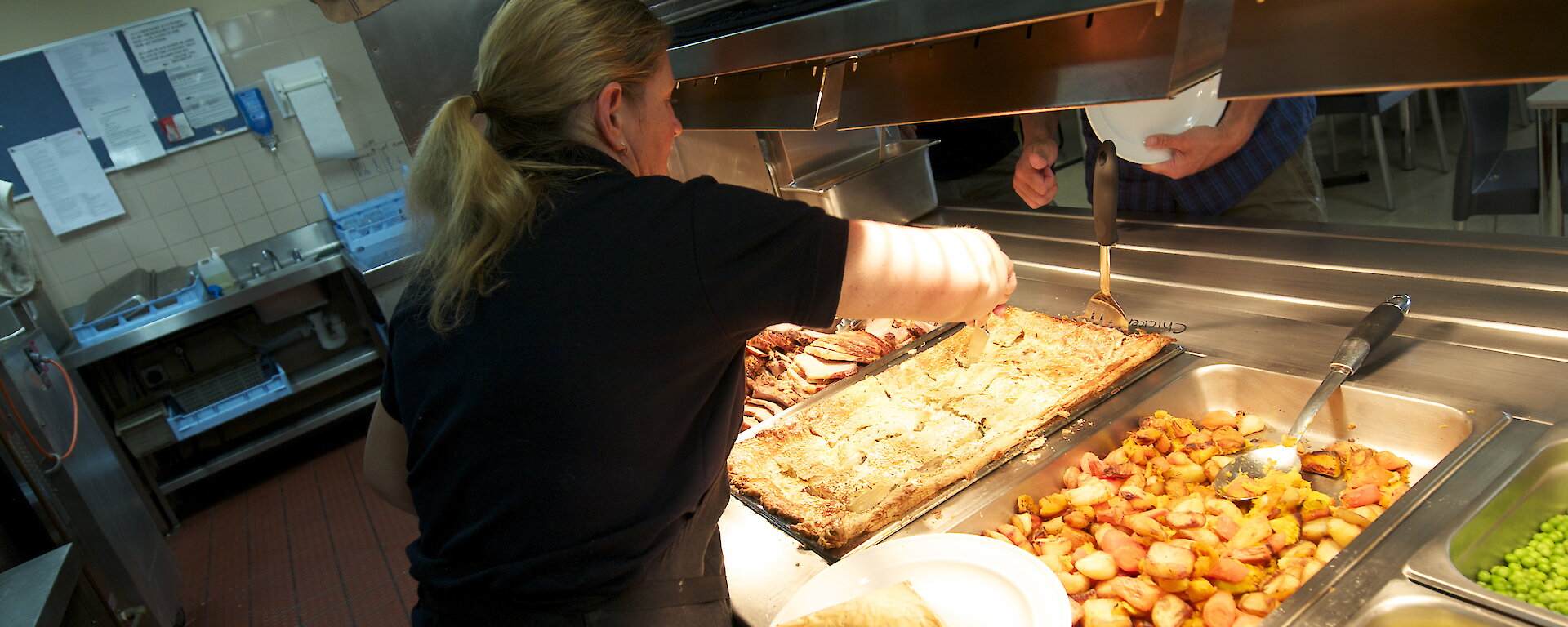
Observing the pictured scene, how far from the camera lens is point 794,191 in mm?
2729

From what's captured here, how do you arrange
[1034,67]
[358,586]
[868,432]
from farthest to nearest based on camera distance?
1. [358,586]
2. [868,432]
3. [1034,67]

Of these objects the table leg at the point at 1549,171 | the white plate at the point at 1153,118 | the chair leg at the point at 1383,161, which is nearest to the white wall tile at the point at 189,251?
the white plate at the point at 1153,118

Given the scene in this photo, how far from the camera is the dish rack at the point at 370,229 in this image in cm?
511

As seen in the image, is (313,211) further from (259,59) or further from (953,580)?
(953,580)

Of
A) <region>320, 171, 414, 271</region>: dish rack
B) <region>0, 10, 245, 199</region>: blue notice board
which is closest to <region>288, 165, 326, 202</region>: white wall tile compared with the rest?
<region>320, 171, 414, 271</region>: dish rack

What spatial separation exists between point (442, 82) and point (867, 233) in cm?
273

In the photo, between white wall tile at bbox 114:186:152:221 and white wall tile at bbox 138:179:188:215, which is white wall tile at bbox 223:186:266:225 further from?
white wall tile at bbox 114:186:152:221

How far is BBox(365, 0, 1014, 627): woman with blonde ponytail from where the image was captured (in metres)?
1.17

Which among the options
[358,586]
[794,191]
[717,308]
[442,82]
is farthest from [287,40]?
[717,308]

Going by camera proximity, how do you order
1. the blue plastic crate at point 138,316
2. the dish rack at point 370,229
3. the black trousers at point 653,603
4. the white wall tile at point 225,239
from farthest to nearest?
the white wall tile at point 225,239, the dish rack at point 370,229, the blue plastic crate at point 138,316, the black trousers at point 653,603

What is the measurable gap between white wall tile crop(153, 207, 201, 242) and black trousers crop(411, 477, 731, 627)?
5.48 m

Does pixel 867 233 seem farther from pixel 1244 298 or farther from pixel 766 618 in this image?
pixel 1244 298

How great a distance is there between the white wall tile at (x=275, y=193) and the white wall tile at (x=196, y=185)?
0.27 meters

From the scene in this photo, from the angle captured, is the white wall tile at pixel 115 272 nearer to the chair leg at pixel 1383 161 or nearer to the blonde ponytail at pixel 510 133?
the blonde ponytail at pixel 510 133
